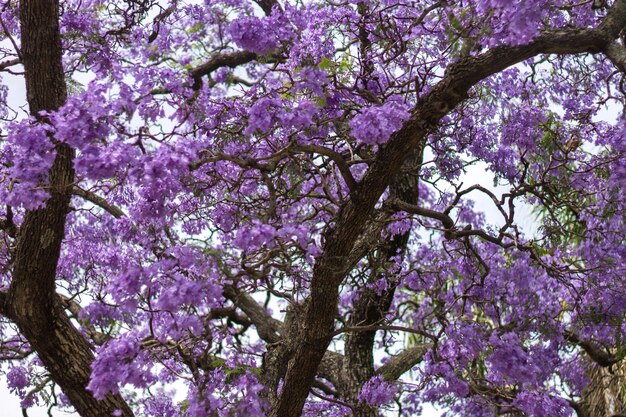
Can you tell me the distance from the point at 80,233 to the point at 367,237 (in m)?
3.03

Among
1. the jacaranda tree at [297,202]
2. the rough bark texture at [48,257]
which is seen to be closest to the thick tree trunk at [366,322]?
the jacaranda tree at [297,202]

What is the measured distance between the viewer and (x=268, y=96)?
4.83 meters

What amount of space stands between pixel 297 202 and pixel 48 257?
6.31 feet

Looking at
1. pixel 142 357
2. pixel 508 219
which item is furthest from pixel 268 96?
pixel 508 219

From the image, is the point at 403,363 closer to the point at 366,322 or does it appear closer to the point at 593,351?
the point at 366,322

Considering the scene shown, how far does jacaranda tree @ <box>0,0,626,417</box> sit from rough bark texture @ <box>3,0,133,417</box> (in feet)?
0.05

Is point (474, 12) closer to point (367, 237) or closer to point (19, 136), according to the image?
point (367, 237)

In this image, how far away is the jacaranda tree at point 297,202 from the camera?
4504 mm

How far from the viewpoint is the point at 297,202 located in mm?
6512

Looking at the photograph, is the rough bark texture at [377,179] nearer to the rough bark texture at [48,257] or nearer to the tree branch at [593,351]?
the rough bark texture at [48,257]

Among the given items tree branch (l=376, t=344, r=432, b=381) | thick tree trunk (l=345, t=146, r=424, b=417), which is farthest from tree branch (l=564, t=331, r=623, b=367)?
thick tree trunk (l=345, t=146, r=424, b=417)

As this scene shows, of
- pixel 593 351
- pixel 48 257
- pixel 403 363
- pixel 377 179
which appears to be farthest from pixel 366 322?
pixel 48 257

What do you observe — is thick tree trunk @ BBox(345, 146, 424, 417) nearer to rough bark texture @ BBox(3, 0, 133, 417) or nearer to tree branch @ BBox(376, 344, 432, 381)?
tree branch @ BBox(376, 344, 432, 381)

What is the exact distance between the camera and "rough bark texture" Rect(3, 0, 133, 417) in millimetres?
5445
